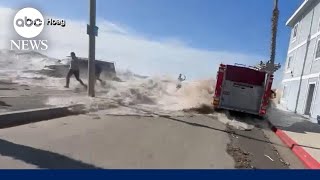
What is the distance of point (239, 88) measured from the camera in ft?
54.8

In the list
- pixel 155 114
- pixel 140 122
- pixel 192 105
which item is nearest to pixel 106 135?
pixel 140 122

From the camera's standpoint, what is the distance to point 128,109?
570 inches

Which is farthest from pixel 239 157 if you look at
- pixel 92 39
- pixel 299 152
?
pixel 92 39

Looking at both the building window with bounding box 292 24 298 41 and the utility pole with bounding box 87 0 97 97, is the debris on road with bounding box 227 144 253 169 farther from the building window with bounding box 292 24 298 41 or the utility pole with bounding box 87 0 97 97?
the building window with bounding box 292 24 298 41

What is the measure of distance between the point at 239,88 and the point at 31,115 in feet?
30.5

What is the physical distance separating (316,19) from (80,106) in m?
16.9

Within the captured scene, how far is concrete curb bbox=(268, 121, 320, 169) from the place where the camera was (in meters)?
8.08

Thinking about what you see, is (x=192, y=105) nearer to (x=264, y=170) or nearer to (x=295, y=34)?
(x=264, y=170)

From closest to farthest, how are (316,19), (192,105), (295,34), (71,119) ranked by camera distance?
(71,119) → (192,105) → (316,19) → (295,34)

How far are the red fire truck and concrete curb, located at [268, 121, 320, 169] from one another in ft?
11.0

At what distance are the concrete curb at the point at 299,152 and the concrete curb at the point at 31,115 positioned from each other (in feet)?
21.2

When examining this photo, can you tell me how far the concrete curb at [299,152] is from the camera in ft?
26.5

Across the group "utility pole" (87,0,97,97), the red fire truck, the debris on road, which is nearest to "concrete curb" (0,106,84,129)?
"utility pole" (87,0,97,97)

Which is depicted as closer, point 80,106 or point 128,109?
point 80,106
